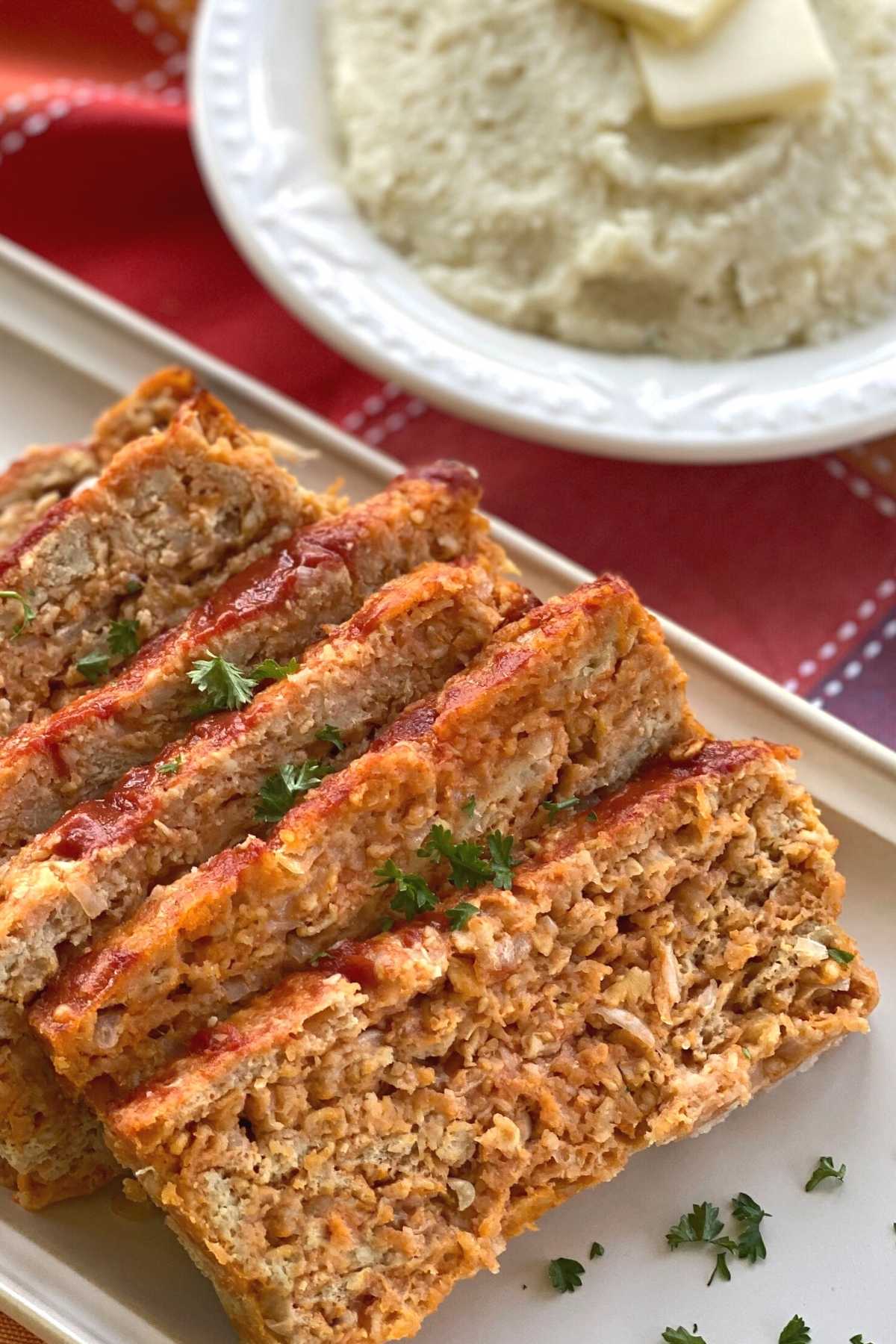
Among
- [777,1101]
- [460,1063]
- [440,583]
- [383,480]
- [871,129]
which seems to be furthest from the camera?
[871,129]

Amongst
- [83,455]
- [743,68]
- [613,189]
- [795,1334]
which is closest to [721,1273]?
[795,1334]

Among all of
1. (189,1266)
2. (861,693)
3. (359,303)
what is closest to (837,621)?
(861,693)

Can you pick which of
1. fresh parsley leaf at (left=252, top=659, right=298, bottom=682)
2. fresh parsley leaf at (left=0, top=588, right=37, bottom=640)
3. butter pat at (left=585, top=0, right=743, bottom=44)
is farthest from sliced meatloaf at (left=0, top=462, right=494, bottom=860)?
butter pat at (left=585, top=0, right=743, bottom=44)

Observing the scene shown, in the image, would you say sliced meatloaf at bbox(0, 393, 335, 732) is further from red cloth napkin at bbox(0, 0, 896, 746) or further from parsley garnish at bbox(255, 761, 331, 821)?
red cloth napkin at bbox(0, 0, 896, 746)

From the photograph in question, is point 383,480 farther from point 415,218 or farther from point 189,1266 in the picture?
point 189,1266

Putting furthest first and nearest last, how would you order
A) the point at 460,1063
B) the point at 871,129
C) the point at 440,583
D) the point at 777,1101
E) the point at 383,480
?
1. the point at 871,129
2. the point at 383,480
3. the point at 777,1101
4. the point at 440,583
5. the point at 460,1063

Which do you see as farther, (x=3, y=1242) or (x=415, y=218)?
(x=415, y=218)

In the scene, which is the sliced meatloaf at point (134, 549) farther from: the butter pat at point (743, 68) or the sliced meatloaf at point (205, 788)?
the butter pat at point (743, 68)

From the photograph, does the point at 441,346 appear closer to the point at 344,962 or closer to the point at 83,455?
the point at 83,455
